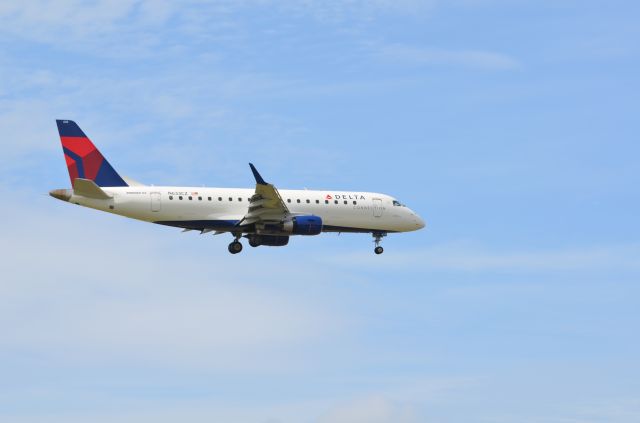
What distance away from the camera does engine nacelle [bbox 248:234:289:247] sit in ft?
319

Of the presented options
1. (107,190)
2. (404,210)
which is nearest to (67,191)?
(107,190)

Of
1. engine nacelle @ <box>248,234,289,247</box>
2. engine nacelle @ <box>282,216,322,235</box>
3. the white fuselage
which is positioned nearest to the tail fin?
the white fuselage

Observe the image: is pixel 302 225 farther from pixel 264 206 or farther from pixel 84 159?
pixel 84 159

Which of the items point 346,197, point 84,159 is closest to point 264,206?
point 346,197

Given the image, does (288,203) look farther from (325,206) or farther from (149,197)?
(149,197)

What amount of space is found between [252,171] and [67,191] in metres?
11.1

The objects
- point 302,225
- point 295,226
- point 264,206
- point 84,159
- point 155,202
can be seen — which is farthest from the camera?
point 302,225

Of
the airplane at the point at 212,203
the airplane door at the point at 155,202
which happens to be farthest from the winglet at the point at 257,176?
the airplane door at the point at 155,202

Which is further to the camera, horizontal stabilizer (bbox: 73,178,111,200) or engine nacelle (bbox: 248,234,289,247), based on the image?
engine nacelle (bbox: 248,234,289,247)

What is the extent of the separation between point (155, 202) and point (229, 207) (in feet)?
15.9

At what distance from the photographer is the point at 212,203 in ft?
306

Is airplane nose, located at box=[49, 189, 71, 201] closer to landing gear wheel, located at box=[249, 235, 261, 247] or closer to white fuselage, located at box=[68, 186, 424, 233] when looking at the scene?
white fuselage, located at box=[68, 186, 424, 233]

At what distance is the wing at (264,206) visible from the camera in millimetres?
91363

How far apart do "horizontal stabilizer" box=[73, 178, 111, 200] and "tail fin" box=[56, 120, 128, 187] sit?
66.9 inches
